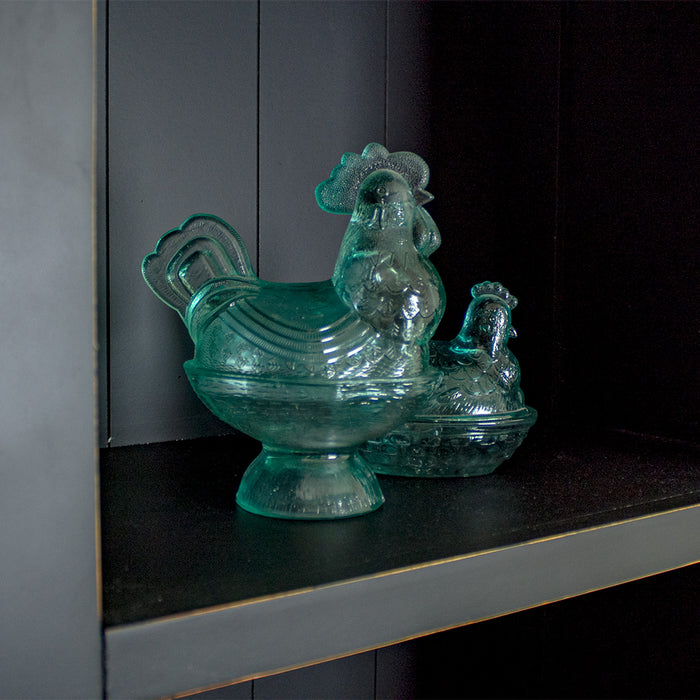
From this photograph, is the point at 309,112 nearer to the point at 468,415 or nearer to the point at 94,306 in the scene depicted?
the point at 468,415

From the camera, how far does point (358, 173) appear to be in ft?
1.82

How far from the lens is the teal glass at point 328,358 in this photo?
443 millimetres

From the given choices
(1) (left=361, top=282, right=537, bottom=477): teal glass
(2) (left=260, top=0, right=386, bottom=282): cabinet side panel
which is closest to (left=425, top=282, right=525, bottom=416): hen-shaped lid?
(1) (left=361, top=282, right=537, bottom=477): teal glass

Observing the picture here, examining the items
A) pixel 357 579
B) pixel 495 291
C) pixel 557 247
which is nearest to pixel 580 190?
pixel 557 247

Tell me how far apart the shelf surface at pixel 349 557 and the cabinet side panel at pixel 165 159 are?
4.4 inches

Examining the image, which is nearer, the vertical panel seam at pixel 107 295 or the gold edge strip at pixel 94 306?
the gold edge strip at pixel 94 306

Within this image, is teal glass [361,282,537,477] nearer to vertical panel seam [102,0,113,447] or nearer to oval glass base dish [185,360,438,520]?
oval glass base dish [185,360,438,520]

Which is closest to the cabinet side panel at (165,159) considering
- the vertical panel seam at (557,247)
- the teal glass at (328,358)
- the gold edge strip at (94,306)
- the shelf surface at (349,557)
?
the shelf surface at (349,557)

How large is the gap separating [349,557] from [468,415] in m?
0.20

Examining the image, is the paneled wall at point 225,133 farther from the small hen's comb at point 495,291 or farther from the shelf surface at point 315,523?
the small hen's comb at point 495,291

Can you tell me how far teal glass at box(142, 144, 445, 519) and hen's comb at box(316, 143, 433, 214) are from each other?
0.21 feet

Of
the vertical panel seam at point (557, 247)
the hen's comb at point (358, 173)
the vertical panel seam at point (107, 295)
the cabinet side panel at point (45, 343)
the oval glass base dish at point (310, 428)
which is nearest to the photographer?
the cabinet side panel at point (45, 343)

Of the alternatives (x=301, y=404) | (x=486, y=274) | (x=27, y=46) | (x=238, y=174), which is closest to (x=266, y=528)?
(x=301, y=404)

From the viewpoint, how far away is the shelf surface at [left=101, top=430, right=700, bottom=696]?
32 cm
